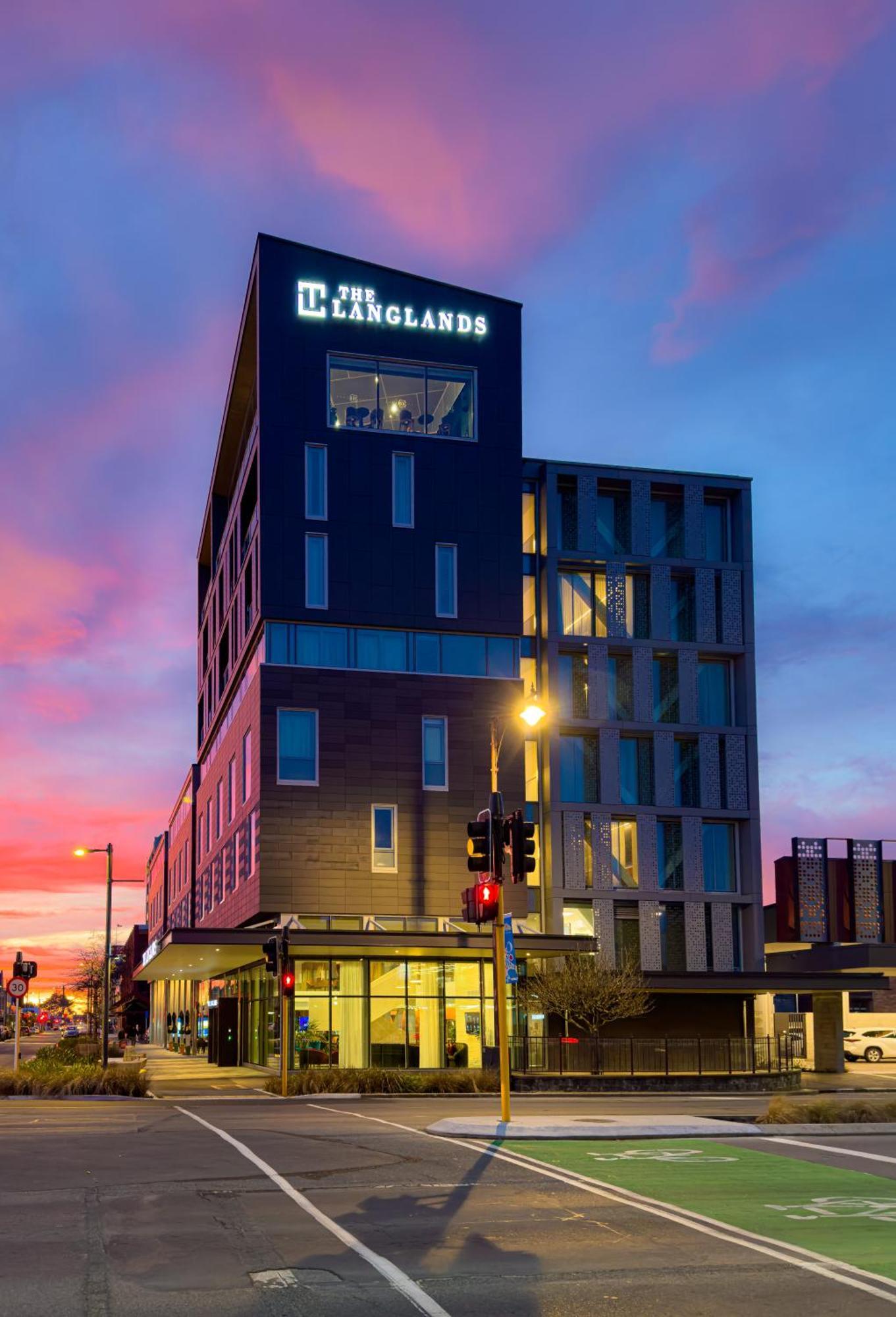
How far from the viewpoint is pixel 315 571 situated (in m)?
60.2

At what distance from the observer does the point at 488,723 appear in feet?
201

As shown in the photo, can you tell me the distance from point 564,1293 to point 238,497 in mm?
62756

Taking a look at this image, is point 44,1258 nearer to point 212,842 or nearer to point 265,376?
point 265,376

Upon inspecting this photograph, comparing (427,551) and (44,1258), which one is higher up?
(427,551)

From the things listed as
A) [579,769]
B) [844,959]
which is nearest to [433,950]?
[579,769]

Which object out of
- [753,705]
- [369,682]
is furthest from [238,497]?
[753,705]

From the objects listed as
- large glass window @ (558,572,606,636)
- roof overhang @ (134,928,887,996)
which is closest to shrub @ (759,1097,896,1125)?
roof overhang @ (134,928,887,996)

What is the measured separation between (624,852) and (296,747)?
54.8ft

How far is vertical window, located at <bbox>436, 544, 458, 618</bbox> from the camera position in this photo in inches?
2429

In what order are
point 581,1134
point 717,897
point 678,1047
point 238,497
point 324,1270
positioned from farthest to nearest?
point 238,497 → point 717,897 → point 678,1047 → point 581,1134 → point 324,1270

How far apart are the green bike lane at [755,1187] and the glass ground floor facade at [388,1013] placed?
106 ft

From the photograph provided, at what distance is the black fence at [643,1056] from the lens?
4944 cm

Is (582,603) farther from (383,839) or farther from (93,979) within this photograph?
(93,979)

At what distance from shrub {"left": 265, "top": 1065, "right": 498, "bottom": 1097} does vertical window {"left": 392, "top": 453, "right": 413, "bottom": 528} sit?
26.6 m
